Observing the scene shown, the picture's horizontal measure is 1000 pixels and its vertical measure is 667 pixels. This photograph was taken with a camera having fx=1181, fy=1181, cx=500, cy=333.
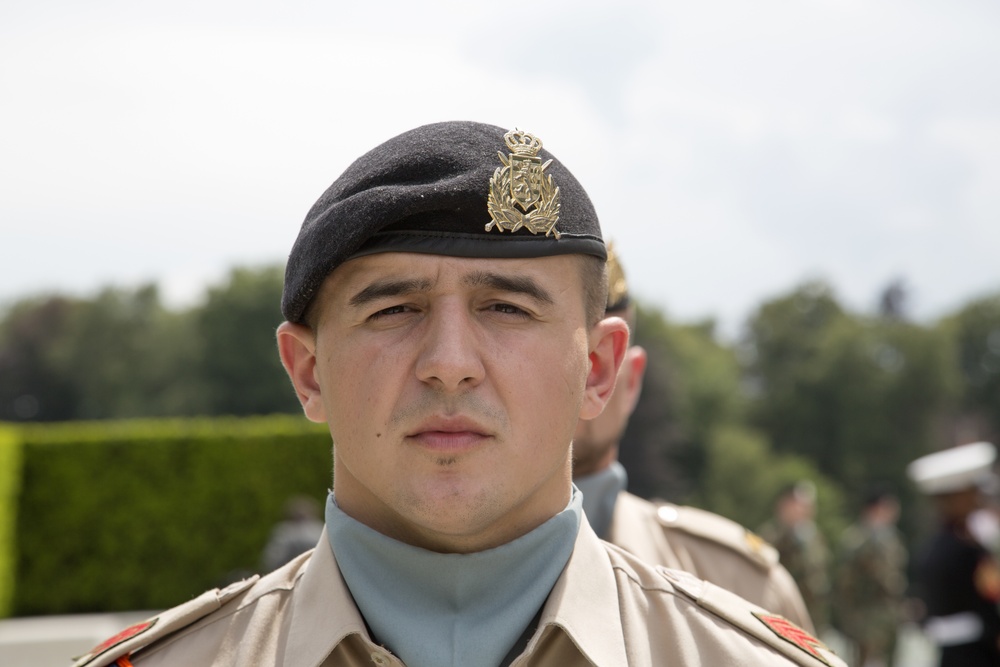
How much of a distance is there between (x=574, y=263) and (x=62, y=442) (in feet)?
58.9

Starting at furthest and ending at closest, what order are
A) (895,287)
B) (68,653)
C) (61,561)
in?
(895,287), (61,561), (68,653)

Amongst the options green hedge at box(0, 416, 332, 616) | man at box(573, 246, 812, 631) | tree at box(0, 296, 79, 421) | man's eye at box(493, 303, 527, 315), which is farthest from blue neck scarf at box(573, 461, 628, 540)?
tree at box(0, 296, 79, 421)

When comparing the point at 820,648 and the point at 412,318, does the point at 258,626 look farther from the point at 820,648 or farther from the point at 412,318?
the point at 820,648

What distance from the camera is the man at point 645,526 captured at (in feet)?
11.3

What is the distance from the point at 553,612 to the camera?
1939 mm

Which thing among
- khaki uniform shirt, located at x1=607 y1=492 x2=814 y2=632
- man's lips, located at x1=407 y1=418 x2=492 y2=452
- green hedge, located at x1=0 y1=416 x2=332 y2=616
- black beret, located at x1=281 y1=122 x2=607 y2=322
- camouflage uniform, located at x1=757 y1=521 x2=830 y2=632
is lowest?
green hedge, located at x1=0 y1=416 x2=332 y2=616

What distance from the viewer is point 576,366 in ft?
6.46

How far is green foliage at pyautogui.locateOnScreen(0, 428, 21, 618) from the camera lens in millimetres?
17328

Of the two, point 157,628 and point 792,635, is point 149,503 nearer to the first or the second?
point 157,628

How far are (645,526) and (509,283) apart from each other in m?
1.89

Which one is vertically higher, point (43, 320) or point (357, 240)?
point (357, 240)

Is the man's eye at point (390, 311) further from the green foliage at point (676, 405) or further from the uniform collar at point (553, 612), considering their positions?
the green foliage at point (676, 405)

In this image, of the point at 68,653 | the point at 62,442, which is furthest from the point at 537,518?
the point at 62,442

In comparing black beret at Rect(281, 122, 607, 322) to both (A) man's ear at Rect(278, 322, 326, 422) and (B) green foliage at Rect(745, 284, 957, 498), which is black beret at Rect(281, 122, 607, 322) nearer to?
(A) man's ear at Rect(278, 322, 326, 422)
